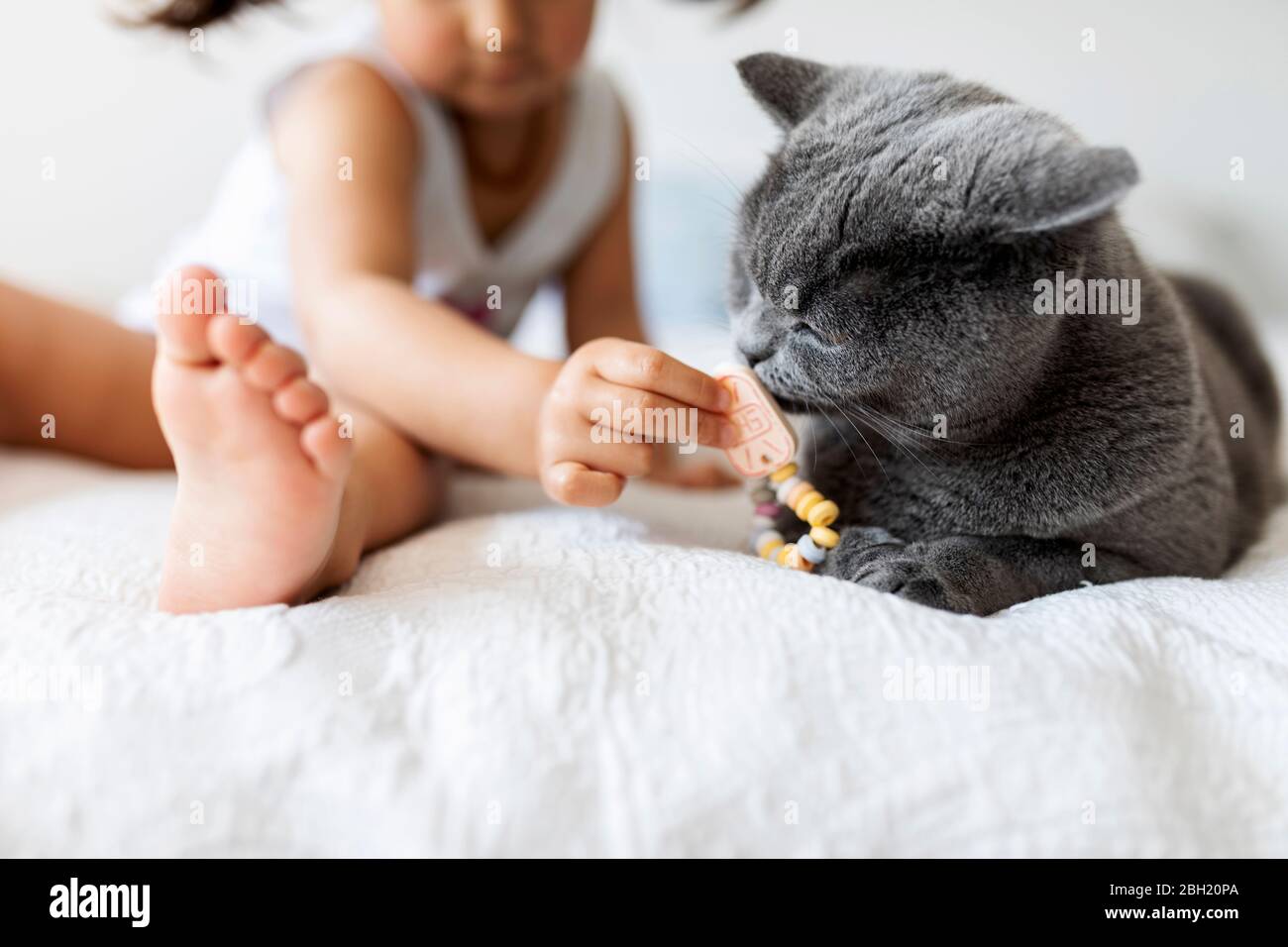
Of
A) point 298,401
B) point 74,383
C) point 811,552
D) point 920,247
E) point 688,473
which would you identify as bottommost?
point 688,473

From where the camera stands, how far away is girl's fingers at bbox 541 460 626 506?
716 mm

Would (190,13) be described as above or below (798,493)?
above

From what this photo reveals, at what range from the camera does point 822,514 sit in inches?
27.2

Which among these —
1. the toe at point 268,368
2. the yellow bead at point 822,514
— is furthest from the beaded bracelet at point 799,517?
the toe at point 268,368

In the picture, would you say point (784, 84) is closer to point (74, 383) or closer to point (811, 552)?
point (811, 552)

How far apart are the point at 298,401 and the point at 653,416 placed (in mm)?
230

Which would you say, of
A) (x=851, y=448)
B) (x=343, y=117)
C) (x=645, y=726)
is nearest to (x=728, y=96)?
(x=343, y=117)

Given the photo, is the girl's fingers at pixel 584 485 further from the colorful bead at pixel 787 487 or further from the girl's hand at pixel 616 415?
the colorful bead at pixel 787 487

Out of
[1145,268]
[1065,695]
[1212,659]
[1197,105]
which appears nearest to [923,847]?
[1065,695]

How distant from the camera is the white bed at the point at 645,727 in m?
0.47

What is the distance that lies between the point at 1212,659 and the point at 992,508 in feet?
0.54

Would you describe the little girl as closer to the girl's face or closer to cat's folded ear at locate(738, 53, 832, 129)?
the girl's face

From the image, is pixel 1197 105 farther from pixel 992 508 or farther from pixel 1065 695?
pixel 1065 695
